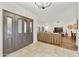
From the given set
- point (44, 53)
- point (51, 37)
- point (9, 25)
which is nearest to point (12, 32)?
point (9, 25)

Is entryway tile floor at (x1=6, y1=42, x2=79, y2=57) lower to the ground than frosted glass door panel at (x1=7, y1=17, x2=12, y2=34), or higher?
lower

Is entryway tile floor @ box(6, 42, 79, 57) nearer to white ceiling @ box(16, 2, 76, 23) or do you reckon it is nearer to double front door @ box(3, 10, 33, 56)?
double front door @ box(3, 10, 33, 56)

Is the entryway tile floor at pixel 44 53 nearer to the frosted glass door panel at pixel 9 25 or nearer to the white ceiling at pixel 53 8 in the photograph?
the frosted glass door panel at pixel 9 25

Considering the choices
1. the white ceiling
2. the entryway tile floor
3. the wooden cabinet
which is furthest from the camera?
the wooden cabinet

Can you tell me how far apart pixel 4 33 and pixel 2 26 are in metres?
0.35

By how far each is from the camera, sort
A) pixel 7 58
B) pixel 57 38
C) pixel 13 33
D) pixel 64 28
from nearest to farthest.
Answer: pixel 7 58 → pixel 13 33 → pixel 57 38 → pixel 64 28

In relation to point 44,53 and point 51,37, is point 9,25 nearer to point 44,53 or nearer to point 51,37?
point 44,53

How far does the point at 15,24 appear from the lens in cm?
494

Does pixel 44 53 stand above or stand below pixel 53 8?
below

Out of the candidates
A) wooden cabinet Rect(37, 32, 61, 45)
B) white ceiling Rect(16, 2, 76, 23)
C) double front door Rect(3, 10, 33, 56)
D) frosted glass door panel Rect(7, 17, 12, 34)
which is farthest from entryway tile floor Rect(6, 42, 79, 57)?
white ceiling Rect(16, 2, 76, 23)

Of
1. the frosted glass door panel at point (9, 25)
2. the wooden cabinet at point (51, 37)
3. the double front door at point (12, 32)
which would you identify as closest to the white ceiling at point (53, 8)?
the double front door at point (12, 32)

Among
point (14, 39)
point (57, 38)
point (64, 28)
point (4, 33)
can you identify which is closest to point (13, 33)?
point (14, 39)

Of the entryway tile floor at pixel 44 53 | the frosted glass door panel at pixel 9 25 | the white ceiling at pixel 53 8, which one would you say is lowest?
Answer: the entryway tile floor at pixel 44 53

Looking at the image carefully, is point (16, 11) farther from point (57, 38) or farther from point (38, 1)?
point (57, 38)
